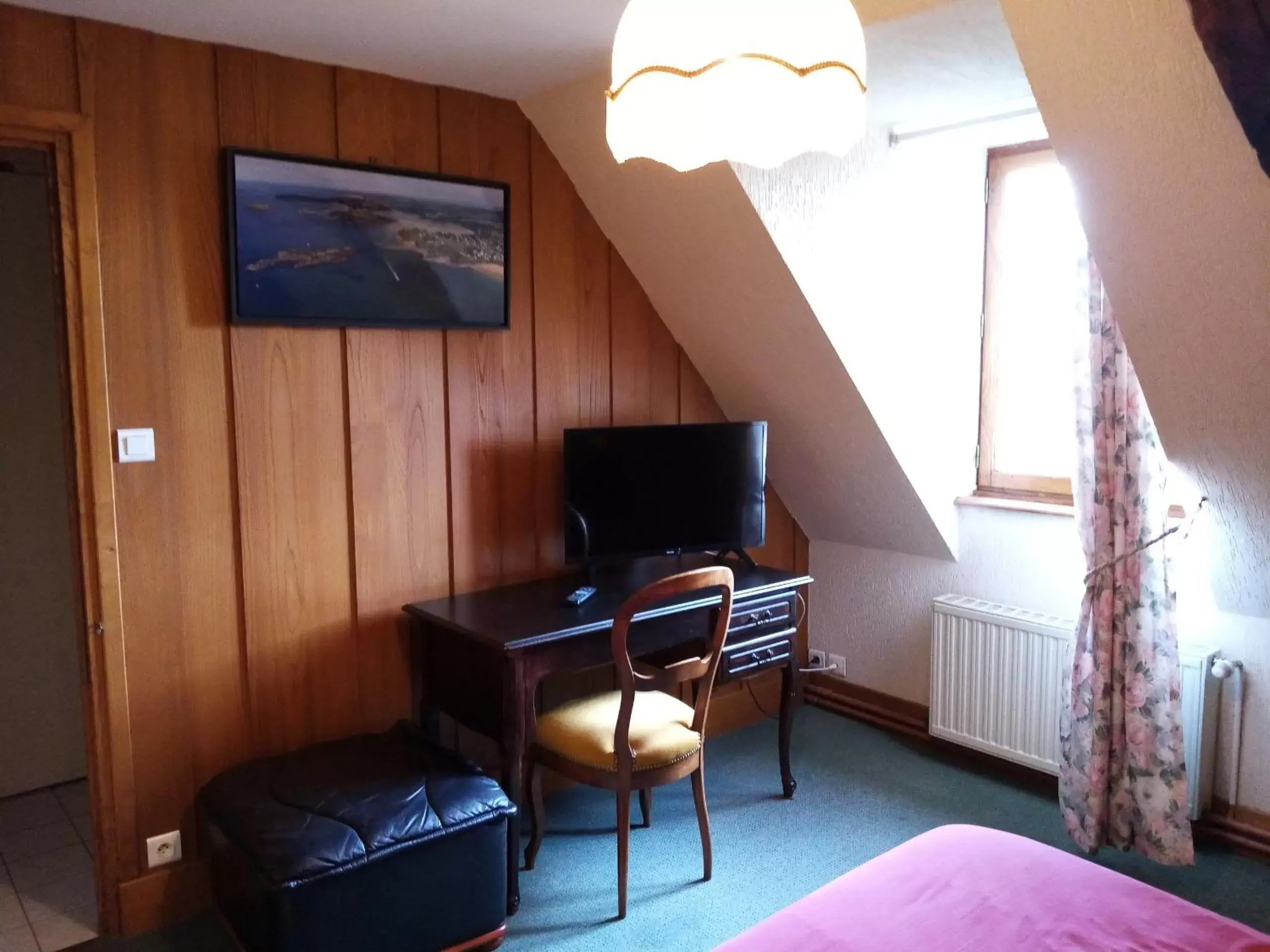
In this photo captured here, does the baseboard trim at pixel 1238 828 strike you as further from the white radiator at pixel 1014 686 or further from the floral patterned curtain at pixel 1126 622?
the floral patterned curtain at pixel 1126 622

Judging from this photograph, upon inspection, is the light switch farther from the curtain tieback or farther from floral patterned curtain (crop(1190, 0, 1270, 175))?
the curtain tieback

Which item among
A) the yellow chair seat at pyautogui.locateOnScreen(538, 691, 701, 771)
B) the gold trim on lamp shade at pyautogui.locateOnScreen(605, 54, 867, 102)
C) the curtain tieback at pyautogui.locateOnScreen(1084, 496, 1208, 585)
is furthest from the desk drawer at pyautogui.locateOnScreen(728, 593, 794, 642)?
the gold trim on lamp shade at pyautogui.locateOnScreen(605, 54, 867, 102)

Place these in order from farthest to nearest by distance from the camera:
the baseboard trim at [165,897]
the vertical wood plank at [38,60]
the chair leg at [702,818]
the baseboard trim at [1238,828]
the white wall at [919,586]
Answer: the white wall at [919,586]
the baseboard trim at [1238,828]
the chair leg at [702,818]
the baseboard trim at [165,897]
the vertical wood plank at [38,60]

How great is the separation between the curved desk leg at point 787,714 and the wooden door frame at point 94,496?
1962 millimetres

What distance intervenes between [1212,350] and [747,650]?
62.3 inches

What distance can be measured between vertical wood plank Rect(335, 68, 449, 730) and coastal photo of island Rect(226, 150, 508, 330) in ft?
0.27

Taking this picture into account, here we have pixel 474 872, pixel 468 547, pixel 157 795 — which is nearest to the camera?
pixel 474 872

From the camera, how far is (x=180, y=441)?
2.54 m

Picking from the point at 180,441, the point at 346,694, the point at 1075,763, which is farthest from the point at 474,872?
the point at 1075,763

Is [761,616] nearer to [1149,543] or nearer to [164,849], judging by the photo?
[1149,543]

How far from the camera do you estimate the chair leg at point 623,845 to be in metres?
2.60

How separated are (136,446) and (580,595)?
50.4 inches

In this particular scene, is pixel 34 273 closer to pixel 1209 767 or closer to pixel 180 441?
pixel 180 441

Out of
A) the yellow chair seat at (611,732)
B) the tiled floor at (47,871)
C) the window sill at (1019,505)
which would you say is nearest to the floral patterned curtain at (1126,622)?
the window sill at (1019,505)
